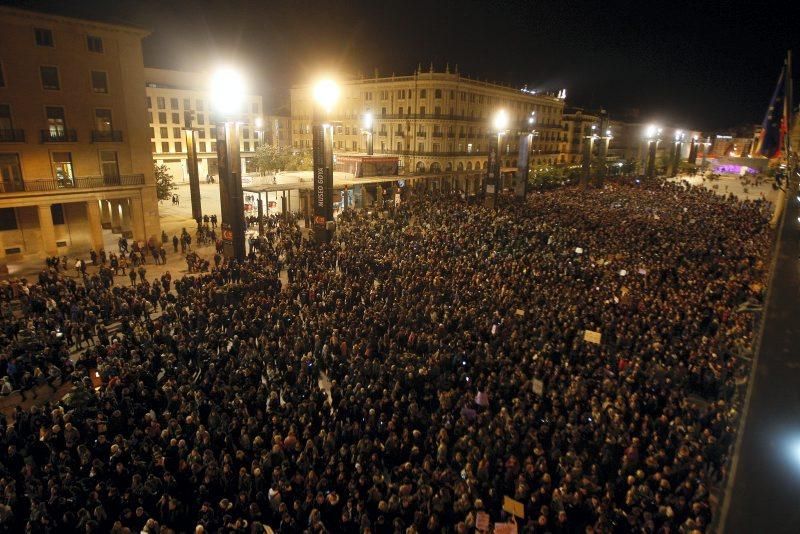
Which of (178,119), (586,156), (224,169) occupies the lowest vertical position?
(224,169)

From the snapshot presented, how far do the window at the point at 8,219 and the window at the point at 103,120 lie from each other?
21.1ft

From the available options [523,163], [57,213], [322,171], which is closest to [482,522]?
[322,171]

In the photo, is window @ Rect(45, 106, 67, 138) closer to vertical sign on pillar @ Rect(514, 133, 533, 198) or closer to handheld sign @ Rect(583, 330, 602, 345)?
handheld sign @ Rect(583, 330, 602, 345)

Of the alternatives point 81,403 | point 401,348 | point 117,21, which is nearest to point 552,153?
point 117,21

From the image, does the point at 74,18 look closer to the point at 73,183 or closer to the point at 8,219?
→ the point at 73,183

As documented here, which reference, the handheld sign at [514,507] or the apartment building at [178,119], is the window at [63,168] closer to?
the handheld sign at [514,507]

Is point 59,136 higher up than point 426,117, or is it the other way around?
point 426,117

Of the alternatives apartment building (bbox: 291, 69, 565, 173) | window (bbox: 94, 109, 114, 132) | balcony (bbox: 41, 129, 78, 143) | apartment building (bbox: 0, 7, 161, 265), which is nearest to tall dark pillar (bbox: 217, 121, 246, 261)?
apartment building (bbox: 0, 7, 161, 265)

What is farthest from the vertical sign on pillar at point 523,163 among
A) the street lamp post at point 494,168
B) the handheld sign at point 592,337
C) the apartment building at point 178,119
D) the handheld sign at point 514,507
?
the apartment building at point 178,119

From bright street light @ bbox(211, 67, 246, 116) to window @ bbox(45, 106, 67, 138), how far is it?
1206cm

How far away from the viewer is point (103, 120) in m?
27.5

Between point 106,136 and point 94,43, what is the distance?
5097mm

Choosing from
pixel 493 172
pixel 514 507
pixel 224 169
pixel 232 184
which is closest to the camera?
pixel 514 507

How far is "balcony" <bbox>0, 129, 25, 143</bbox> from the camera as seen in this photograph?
957 inches
